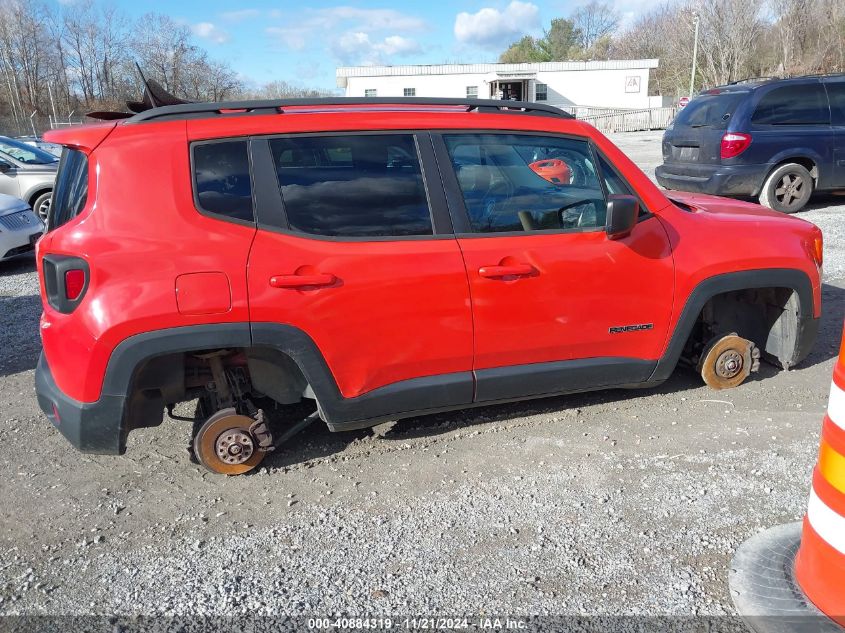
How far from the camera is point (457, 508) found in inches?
123

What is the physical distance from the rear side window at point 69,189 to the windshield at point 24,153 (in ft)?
29.3

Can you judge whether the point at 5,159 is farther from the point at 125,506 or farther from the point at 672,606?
the point at 672,606


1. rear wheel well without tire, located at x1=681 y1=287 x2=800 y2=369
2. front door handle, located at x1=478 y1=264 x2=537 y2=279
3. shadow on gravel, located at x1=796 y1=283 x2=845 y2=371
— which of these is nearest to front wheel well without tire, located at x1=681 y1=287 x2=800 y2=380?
rear wheel well without tire, located at x1=681 y1=287 x2=800 y2=369

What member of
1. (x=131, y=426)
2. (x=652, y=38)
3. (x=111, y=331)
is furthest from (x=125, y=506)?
(x=652, y=38)

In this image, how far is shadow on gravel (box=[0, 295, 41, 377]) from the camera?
5.18m

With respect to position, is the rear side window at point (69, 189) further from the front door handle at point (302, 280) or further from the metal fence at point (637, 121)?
the metal fence at point (637, 121)

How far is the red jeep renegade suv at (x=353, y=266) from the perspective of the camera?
116 inches

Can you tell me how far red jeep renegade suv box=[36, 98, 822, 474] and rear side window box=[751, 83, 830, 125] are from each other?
22.0 ft

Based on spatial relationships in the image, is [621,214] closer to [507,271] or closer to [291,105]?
[507,271]

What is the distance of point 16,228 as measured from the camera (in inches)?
328

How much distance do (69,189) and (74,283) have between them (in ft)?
1.96

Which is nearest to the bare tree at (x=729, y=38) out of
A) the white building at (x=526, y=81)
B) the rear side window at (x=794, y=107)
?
the white building at (x=526, y=81)

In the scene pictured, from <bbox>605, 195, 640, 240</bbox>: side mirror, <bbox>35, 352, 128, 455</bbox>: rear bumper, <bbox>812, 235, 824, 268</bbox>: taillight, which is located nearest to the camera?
<bbox>35, 352, 128, 455</bbox>: rear bumper

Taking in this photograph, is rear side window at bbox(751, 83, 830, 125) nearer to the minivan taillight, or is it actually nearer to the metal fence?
the minivan taillight
